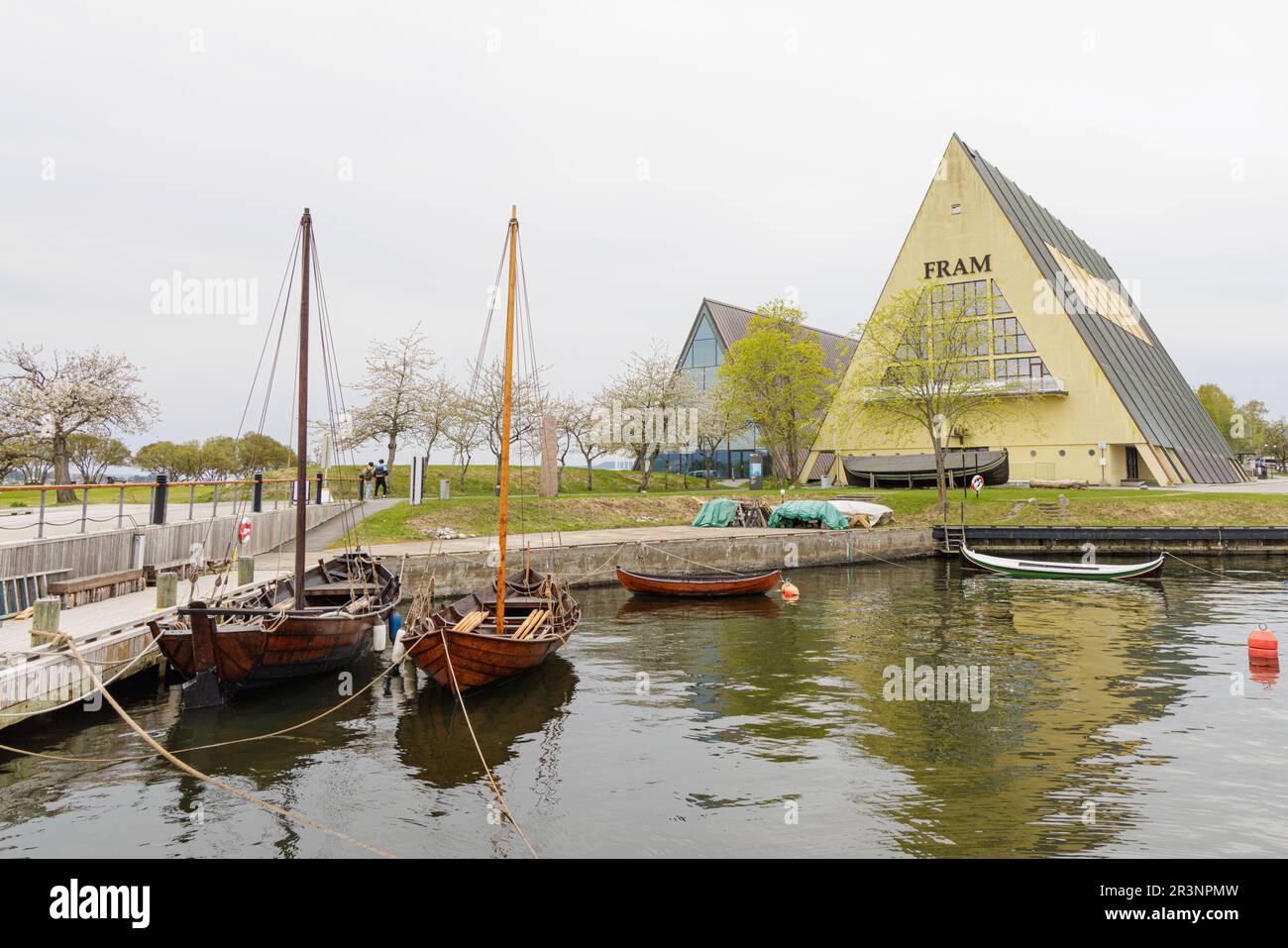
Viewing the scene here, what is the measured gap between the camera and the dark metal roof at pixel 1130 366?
58.3m

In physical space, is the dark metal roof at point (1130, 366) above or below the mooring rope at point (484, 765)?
above

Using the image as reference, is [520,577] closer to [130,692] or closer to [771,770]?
[130,692]

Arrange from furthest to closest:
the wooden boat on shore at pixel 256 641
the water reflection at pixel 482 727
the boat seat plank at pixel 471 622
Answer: the boat seat plank at pixel 471 622 < the wooden boat on shore at pixel 256 641 < the water reflection at pixel 482 727

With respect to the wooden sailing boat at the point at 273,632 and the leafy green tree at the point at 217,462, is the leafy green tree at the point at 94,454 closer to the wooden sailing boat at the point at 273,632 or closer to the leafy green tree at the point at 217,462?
the leafy green tree at the point at 217,462

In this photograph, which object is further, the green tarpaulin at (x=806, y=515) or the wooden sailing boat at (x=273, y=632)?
the green tarpaulin at (x=806, y=515)

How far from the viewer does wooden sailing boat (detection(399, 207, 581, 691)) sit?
14547mm

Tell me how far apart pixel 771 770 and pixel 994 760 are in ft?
11.2

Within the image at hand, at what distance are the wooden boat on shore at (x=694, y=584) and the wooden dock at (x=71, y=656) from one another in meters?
15.3

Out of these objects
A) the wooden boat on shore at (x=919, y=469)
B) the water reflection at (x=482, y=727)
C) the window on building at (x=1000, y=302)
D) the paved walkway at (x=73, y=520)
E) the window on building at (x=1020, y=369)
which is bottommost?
the water reflection at (x=482, y=727)

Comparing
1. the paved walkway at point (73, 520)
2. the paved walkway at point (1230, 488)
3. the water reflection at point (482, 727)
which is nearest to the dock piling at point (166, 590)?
the paved walkway at point (73, 520)

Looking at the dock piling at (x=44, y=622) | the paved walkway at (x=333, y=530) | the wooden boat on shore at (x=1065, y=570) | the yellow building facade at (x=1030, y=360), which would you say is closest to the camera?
the dock piling at (x=44, y=622)

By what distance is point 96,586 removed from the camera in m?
17.3

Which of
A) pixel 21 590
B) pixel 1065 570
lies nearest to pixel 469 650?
pixel 21 590
